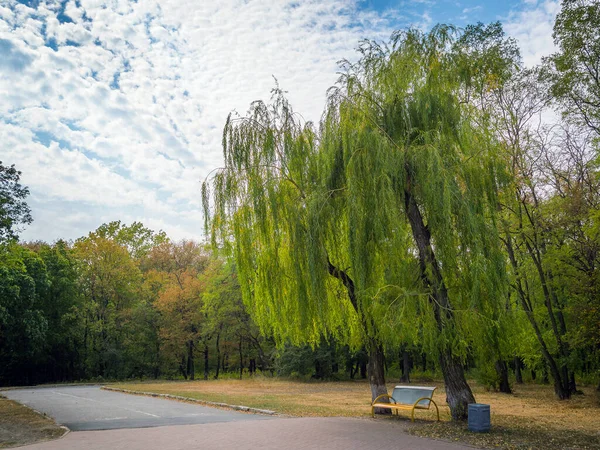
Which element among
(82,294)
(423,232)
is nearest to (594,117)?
(423,232)

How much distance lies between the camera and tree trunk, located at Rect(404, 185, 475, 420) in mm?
10305

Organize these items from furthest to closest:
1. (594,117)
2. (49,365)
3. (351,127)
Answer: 1. (49,365)
2. (594,117)
3. (351,127)

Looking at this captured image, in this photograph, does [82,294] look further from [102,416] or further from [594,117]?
[594,117]

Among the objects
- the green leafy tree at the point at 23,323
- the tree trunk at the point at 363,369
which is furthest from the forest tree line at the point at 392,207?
the tree trunk at the point at 363,369

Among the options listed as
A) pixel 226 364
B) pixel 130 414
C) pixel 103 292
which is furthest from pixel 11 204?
pixel 226 364

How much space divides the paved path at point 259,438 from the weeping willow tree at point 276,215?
104 inches

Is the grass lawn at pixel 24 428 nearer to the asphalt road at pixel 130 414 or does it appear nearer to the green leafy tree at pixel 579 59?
the asphalt road at pixel 130 414

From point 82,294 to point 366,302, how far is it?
119ft

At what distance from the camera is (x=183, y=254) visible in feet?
162

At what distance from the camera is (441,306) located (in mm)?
10141

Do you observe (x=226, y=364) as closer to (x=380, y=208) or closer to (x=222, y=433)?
(x=222, y=433)

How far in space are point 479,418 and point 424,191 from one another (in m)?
4.93

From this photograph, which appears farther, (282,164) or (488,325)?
(282,164)

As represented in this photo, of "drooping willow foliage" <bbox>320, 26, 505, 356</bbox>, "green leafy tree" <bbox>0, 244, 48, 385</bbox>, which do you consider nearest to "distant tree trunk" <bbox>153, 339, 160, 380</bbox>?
"green leafy tree" <bbox>0, 244, 48, 385</bbox>
